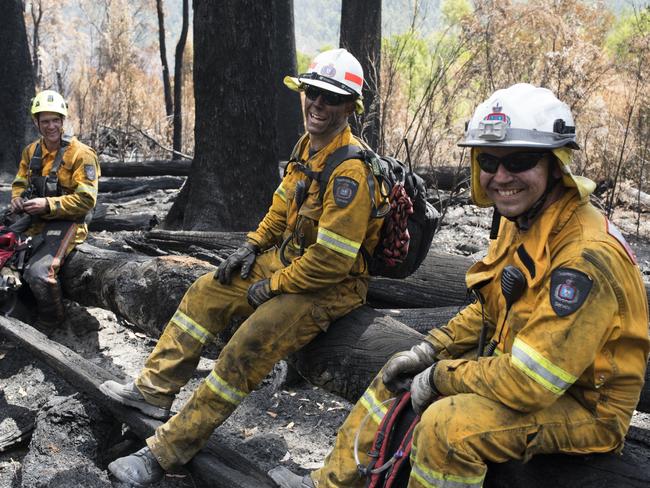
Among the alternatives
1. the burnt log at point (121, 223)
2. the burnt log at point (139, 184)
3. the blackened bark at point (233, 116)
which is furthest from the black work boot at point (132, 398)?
the burnt log at point (139, 184)

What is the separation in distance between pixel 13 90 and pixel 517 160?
11142 millimetres

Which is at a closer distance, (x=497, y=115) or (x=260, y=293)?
(x=497, y=115)

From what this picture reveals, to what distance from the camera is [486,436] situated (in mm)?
2299

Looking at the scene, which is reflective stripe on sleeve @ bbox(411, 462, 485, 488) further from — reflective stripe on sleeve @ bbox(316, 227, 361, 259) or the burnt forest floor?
the burnt forest floor

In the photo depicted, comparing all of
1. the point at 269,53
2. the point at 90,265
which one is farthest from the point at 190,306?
the point at 269,53

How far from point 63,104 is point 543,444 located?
5034 millimetres

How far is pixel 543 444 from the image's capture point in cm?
231

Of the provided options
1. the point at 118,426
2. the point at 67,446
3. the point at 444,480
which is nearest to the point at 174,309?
the point at 118,426

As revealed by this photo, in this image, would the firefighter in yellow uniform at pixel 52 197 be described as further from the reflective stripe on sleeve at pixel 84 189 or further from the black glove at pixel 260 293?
the black glove at pixel 260 293

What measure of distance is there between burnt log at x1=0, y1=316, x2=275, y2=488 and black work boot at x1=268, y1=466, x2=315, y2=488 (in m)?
0.11

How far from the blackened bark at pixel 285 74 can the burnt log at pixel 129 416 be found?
663 centimetres

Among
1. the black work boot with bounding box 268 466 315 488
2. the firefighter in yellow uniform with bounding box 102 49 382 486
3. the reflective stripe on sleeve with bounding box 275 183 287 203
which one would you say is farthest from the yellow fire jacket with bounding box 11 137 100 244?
the black work boot with bounding box 268 466 315 488

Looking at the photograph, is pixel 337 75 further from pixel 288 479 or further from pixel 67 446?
pixel 67 446

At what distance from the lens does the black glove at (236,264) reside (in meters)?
3.84
